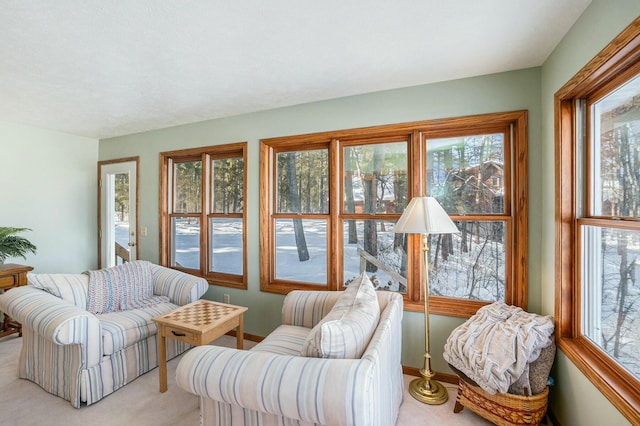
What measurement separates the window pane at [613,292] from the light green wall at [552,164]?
0.21 m

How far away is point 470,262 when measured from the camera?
230 centimetres

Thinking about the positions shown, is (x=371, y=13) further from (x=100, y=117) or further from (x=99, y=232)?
(x=99, y=232)

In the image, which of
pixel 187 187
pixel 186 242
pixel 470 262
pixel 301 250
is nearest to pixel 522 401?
pixel 470 262

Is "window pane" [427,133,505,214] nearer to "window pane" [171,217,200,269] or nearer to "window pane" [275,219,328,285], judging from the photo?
"window pane" [275,219,328,285]

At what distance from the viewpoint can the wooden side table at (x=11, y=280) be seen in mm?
2725

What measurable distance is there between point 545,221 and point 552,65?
1.03 m

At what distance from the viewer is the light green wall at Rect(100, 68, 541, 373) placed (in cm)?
205

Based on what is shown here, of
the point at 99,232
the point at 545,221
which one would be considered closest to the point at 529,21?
the point at 545,221

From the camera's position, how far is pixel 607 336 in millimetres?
1431

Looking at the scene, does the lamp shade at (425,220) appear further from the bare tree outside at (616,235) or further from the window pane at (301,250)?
the window pane at (301,250)

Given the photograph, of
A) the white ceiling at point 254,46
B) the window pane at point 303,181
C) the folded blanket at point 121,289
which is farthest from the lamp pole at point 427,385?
the folded blanket at point 121,289

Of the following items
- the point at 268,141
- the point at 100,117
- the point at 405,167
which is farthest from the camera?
the point at 100,117

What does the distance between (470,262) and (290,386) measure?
6.06 feet

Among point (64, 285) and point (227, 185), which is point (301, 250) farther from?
point (64, 285)
